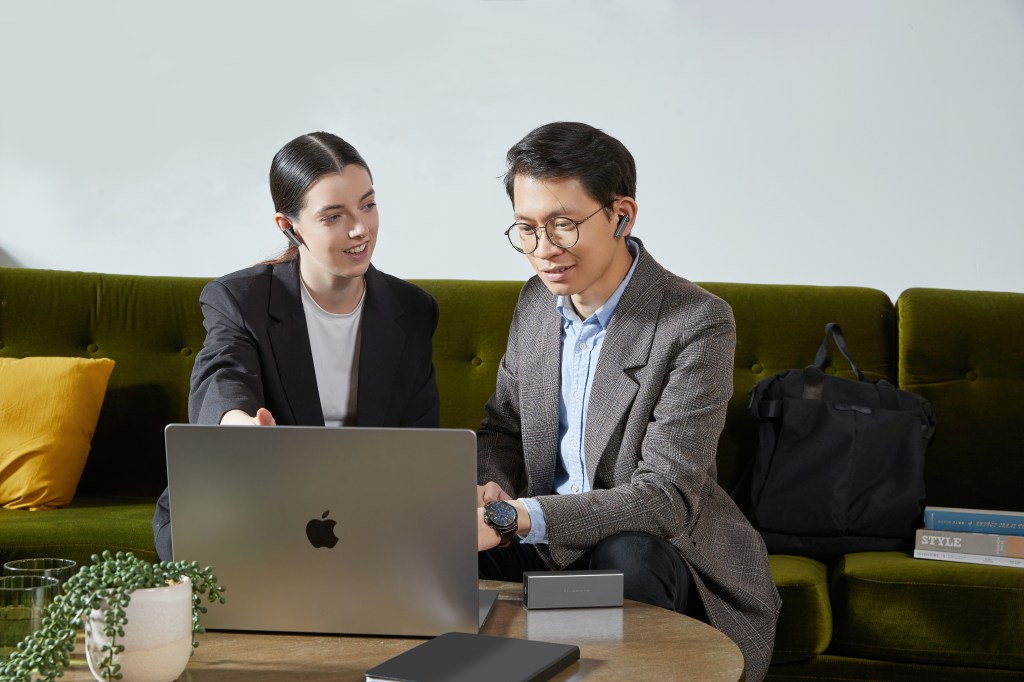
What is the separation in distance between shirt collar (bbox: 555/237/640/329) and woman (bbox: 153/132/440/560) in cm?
Answer: 31

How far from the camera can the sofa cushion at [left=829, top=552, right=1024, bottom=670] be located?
1863mm

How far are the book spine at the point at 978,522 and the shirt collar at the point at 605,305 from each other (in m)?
0.83

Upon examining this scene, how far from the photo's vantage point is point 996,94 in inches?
107

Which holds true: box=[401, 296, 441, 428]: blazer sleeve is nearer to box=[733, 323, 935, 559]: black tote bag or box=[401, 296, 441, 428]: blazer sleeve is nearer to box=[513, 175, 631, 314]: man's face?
box=[513, 175, 631, 314]: man's face

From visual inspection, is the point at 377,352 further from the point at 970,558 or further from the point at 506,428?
the point at 970,558

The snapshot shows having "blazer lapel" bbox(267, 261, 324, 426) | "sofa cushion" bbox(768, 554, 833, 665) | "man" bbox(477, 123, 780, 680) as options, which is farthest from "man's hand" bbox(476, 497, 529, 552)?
"sofa cushion" bbox(768, 554, 833, 665)

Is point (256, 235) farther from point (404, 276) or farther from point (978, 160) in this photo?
point (978, 160)

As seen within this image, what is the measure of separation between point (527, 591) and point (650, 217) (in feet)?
5.49

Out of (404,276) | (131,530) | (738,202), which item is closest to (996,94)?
(738,202)

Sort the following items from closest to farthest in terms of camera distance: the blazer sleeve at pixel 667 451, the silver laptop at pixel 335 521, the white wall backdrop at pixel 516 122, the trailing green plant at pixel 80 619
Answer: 1. the trailing green plant at pixel 80 619
2. the silver laptop at pixel 335 521
3. the blazer sleeve at pixel 667 451
4. the white wall backdrop at pixel 516 122

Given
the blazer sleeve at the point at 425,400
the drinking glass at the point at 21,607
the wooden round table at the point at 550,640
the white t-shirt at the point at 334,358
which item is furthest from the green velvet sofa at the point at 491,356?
the drinking glass at the point at 21,607

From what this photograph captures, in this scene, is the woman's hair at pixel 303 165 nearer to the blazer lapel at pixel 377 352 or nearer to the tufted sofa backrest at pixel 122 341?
the blazer lapel at pixel 377 352

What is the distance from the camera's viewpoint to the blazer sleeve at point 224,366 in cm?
167

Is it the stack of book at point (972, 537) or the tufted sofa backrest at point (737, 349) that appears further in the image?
the tufted sofa backrest at point (737, 349)
